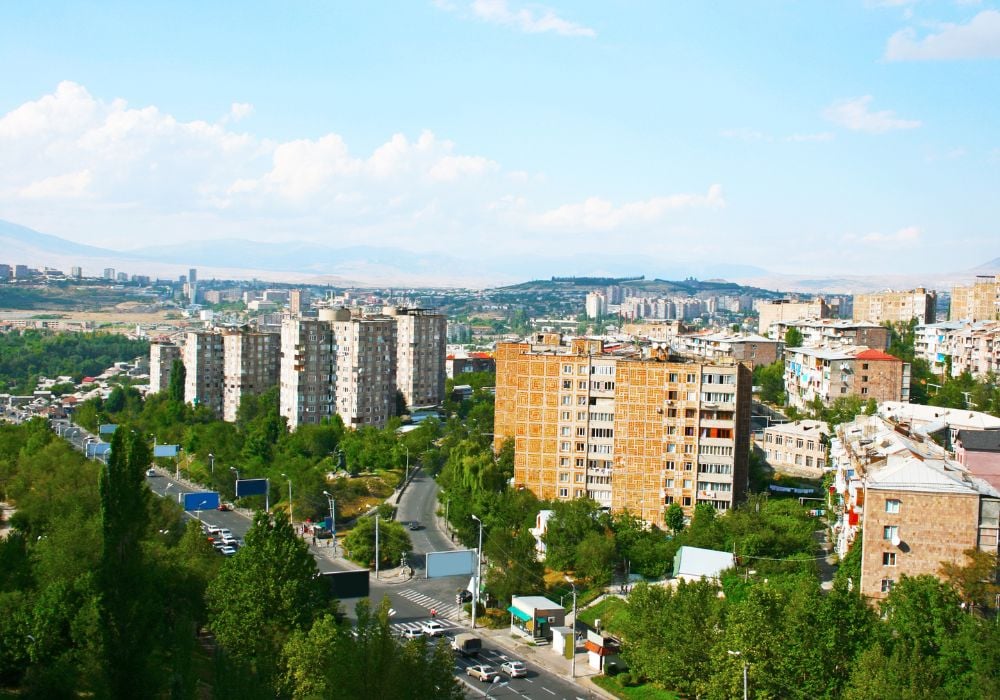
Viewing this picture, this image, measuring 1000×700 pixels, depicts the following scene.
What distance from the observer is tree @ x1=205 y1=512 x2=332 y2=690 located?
16188 millimetres

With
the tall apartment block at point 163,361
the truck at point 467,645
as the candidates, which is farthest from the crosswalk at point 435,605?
the tall apartment block at point 163,361

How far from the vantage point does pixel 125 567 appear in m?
15.2

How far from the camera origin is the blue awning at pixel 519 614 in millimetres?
20433

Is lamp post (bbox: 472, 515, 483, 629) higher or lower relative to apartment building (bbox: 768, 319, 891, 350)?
lower

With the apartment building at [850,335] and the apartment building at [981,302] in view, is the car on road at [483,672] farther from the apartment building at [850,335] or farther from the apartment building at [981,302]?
the apartment building at [981,302]

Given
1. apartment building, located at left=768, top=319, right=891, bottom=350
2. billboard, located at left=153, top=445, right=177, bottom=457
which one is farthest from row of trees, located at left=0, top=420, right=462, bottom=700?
apartment building, located at left=768, top=319, right=891, bottom=350

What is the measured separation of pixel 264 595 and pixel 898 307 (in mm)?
55498

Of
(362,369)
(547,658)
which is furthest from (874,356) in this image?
(547,658)

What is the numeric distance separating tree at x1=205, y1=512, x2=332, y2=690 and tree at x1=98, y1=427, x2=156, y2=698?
1374mm

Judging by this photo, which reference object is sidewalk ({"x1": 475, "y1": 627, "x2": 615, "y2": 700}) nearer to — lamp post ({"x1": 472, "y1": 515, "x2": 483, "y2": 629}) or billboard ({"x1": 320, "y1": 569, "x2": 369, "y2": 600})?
lamp post ({"x1": 472, "y1": 515, "x2": 483, "y2": 629})

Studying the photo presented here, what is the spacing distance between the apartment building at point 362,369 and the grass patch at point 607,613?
71.4ft

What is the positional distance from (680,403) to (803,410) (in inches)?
657

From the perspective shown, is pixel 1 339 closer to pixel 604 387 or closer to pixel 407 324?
pixel 407 324

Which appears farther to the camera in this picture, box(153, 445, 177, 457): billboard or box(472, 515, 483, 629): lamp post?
box(153, 445, 177, 457): billboard
